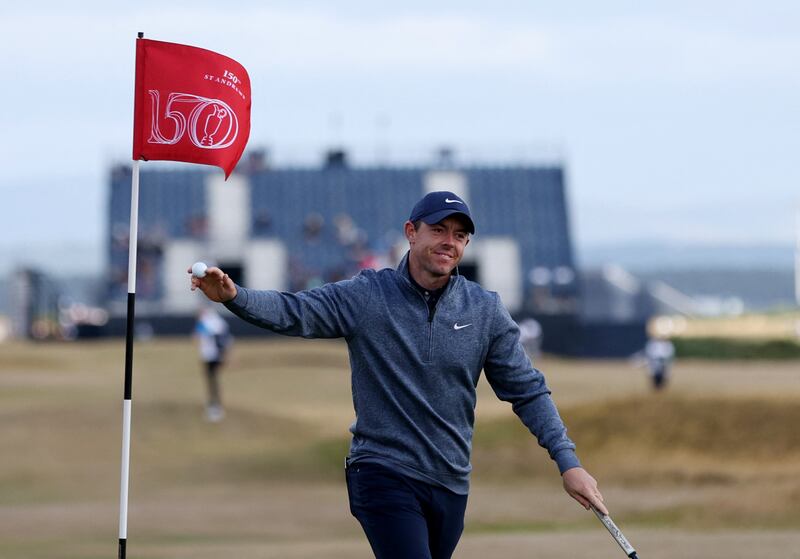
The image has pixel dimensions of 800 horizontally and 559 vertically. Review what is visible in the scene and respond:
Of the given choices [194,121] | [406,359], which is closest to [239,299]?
[406,359]

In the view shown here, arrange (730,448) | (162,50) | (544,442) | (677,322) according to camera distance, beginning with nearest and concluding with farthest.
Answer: (544,442) → (162,50) → (730,448) → (677,322)

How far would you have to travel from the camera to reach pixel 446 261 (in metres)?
6.99

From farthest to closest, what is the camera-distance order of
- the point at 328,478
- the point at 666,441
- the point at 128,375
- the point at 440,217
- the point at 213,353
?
the point at 213,353, the point at 666,441, the point at 328,478, the point at 128,375, the point at 440,217

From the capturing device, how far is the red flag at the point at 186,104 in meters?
8.36

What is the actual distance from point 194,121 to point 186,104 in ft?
0.30

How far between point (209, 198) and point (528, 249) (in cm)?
1389

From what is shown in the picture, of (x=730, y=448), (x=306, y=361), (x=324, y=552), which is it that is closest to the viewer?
(x=324, y=552)

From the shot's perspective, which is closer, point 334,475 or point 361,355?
point 361,355

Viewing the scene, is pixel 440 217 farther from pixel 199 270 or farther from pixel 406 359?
pixel 199 270

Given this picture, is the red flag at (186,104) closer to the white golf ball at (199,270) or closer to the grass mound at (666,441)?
the white golf ball at (199,270)

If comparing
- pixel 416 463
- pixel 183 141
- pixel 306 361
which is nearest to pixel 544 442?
pixel 416 463

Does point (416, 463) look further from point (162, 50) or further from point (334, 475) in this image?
point (334, 475)

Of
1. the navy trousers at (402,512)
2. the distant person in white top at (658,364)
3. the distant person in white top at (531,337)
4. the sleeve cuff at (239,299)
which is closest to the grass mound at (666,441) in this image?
the distant person in white top at (658,364)

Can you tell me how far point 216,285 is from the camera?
Answer: 6.76m
